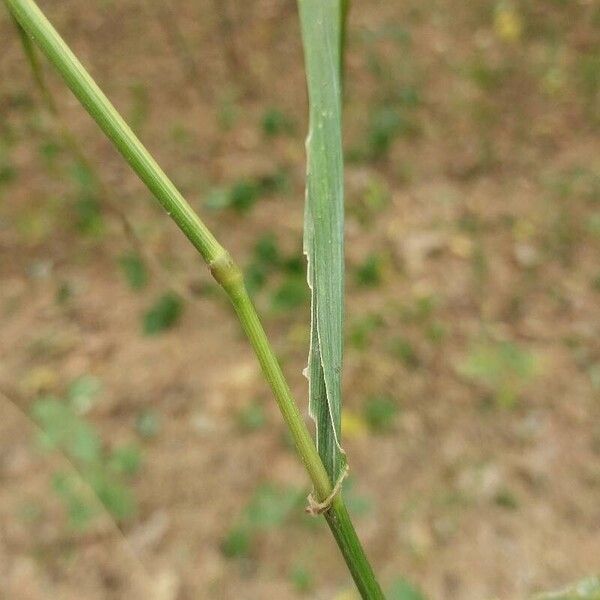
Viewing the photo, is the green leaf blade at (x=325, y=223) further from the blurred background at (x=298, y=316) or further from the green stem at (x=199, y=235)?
the blurred background at (x=298, y=316)

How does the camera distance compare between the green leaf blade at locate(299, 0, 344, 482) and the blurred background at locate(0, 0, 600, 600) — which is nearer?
the green leaf blade at locate(299, 0, 344, 482)

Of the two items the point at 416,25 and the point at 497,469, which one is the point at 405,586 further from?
the point at 416,25

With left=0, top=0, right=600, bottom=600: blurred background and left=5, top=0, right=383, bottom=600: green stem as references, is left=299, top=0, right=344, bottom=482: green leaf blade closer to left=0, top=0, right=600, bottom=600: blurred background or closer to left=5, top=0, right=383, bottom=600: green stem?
left=5, top=0, right=383, bottom=600: green stem

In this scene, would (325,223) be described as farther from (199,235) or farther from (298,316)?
(298,316)

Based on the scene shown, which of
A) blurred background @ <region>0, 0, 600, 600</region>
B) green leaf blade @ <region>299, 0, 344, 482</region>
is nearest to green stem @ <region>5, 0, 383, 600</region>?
green leaf blade @ <region>299, 0, 344, 482</region>

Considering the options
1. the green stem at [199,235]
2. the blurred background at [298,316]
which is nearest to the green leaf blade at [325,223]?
the green stem at [199,235]

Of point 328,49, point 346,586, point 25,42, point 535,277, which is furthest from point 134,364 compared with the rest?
point 328,49
